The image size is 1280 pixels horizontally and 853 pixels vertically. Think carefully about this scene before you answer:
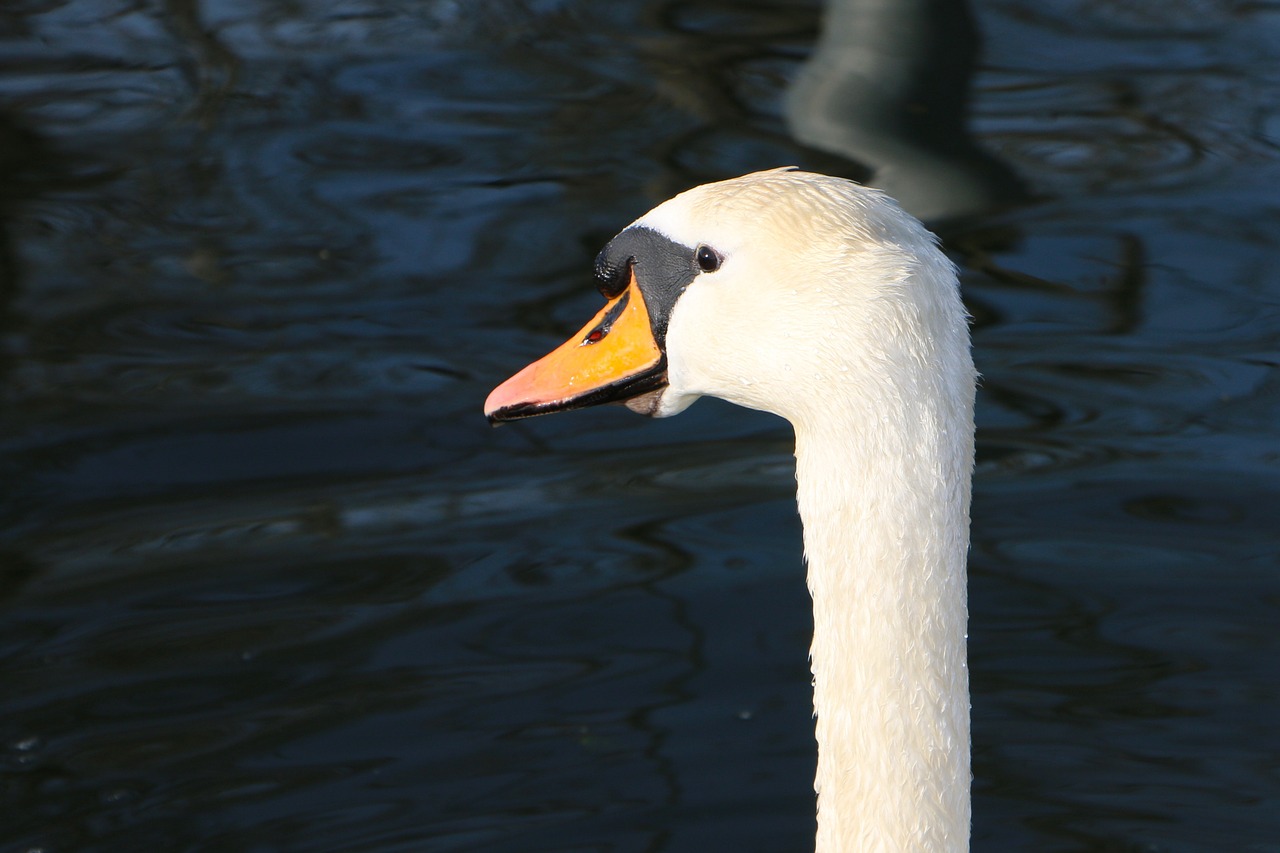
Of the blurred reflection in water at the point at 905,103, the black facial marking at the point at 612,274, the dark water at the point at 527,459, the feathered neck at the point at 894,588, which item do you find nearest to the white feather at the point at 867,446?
the feathered neck at the point at 894,588

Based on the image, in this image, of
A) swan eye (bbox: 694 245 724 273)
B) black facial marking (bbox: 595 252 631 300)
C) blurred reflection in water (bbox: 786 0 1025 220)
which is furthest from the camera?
blurred reflection in water (bbox: 786 0 1025 220)

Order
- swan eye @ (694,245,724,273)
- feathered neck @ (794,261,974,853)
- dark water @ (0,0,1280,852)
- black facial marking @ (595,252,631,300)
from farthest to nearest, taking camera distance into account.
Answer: dark water @ (0,0,1280,852), black facial marking @ (595,252,631,300), swan eye @ (694,245,724,273), feathered neck @ (794,261,974,853)

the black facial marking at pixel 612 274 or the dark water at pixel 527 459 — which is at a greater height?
the black facial marking at pixel 612 274

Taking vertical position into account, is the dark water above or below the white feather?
below

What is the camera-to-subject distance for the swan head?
2488mm

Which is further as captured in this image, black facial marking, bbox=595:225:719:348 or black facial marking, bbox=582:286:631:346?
black facial marking, bbox=582:286:631:346

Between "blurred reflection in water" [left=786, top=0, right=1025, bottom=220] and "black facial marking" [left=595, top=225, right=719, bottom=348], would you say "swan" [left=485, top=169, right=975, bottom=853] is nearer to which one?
"black facial marking" [left=595, top=225, right=719, bottom=348]

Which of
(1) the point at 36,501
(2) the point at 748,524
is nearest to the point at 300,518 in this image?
(1) the point at 36,501

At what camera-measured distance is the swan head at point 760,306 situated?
8.16 ft

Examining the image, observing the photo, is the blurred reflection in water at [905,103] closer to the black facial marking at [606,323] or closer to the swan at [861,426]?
the black facial marking at [606,323]

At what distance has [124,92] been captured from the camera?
7438 mm

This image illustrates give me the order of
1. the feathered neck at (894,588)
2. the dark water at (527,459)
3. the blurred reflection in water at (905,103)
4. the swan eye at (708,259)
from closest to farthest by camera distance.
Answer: the feathered neck at (894,588)
the swan eye at (708,259)
the dark water at (527,459)
the blurred reflection in water at (905,103)

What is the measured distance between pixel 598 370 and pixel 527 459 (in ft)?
7.15

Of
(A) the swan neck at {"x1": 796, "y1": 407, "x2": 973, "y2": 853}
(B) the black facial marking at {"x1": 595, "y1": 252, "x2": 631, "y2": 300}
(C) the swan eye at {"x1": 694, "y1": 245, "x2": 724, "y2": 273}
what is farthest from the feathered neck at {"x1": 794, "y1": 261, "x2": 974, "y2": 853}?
(B) the black facial marking at {"x1": 595, "y1": 252, "x2": 631, "y2": 300}
